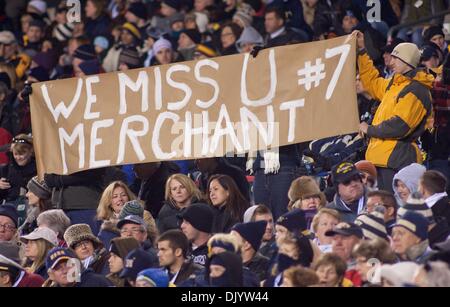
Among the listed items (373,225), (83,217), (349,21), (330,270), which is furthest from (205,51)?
(330,270)

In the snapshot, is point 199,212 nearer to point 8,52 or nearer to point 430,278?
point 430,278

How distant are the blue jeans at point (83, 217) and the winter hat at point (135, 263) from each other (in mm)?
2393

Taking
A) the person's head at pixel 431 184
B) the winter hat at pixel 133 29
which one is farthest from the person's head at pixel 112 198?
the winter hat at pixel 133 29

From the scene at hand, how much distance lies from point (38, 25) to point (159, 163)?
21.1ft

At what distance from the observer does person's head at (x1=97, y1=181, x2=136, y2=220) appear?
14.7 metres

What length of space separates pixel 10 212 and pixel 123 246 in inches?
93.6

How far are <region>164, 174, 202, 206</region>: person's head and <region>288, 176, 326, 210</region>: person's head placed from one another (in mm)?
977

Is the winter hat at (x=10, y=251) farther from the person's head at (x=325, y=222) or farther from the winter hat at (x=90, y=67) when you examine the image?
the winter hat at (x=90, y=67)

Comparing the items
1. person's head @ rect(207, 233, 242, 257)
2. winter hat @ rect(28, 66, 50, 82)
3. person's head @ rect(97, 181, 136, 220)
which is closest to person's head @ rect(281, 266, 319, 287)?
person's head @ rect(207, 233, 242, 257)

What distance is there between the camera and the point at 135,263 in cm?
1239

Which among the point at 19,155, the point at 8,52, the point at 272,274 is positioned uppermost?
the point at 8,52

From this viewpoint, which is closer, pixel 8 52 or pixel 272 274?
pixel 272 274

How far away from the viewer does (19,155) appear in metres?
16.1

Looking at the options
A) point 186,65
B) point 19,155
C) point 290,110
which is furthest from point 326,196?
point 19,155
